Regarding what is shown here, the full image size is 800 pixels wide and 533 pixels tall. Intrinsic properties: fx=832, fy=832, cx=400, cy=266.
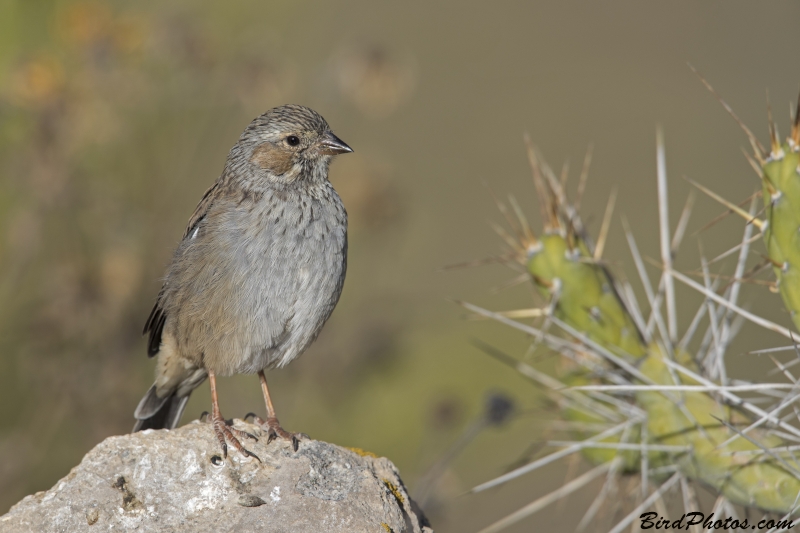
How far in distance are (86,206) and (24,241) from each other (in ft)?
1.51

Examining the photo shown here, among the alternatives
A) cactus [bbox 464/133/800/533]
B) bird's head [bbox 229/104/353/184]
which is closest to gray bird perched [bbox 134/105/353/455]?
bird's head [bbox 229/104/353/184]

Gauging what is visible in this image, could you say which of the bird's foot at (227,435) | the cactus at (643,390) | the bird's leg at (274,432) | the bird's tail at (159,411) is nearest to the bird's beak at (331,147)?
the cactus at (643,390)

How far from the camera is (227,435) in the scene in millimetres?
3475

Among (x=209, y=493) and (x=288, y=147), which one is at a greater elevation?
(x=288, y=147)

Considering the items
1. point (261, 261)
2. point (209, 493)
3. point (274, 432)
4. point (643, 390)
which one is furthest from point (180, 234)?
point (643, 390)

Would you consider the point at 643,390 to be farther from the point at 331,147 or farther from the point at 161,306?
the point at 161,306

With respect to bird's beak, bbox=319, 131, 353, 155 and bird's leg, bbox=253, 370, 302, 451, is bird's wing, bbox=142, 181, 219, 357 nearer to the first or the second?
bird's beak, bbox=319, 131, 353, 155

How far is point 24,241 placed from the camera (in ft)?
18.2

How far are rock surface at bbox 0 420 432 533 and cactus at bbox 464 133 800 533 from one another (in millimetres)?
952

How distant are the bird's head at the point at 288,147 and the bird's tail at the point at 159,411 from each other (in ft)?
4.47

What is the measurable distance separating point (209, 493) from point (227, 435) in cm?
32

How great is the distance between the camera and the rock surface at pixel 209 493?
3.07 m

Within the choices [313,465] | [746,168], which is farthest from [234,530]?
[746,168]

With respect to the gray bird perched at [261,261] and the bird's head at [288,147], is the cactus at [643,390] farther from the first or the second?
the bird's head at [288,147]
